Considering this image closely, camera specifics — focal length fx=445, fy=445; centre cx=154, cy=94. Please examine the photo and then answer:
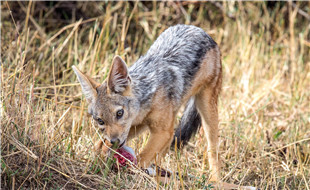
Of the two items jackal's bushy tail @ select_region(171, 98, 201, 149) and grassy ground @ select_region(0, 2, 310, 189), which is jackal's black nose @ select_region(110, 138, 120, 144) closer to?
grassy ground @ select_region(0, 2, 310, 189)

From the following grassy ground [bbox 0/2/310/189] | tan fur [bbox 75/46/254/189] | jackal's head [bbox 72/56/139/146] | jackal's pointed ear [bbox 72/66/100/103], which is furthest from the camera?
tan fur [bbox 75/46/254/189]

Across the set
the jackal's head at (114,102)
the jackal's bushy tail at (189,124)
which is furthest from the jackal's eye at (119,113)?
the jackal's bushy tail at (189,124)

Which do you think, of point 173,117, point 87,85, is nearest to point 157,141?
point 173,117

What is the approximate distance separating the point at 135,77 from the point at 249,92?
2942mm

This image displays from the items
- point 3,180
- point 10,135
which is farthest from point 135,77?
point 3,180

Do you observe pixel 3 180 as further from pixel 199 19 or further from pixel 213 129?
pixel 199 19

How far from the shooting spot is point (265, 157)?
5.60 metres

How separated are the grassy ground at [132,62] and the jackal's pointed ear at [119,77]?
2.21 ft

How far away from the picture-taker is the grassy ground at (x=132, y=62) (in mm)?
4148

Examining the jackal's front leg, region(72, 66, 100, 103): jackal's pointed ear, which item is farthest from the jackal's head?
the jackal's front leg

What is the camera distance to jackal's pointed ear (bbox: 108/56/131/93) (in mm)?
4359

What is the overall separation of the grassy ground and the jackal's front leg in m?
0.20

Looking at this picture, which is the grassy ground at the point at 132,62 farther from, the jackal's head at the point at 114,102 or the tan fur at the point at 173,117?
the jackal's head at the point at 114,102

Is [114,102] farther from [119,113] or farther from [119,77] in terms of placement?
[119,77]
